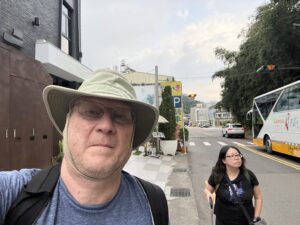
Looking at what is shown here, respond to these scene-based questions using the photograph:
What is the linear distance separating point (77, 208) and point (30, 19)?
9258 millimetres

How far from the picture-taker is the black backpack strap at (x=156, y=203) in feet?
4.85

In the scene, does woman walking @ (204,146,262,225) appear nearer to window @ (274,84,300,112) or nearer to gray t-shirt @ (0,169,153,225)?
gray t-shirt @ (0,169,153,225)

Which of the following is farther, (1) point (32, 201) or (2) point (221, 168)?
(2) point (221, 168)

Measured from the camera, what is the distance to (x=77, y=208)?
1350mm

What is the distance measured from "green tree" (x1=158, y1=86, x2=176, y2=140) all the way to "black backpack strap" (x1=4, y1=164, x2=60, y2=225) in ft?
48.8

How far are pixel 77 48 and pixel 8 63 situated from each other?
814cm

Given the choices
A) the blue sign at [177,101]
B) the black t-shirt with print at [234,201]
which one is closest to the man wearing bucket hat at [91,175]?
the black t-shirt with print at [234,201]

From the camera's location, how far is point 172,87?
1823 centimetres

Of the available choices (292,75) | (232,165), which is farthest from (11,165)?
(292,75)

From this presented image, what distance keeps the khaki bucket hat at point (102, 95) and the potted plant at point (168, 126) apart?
14.0 meters

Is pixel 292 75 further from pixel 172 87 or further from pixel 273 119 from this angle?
pixel 172 87

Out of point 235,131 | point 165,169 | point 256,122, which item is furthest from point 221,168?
point 235,131

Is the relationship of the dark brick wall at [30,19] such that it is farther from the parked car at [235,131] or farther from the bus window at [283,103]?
the parked car at [235,131]

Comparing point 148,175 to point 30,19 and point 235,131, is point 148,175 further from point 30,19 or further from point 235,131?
point 235,131
